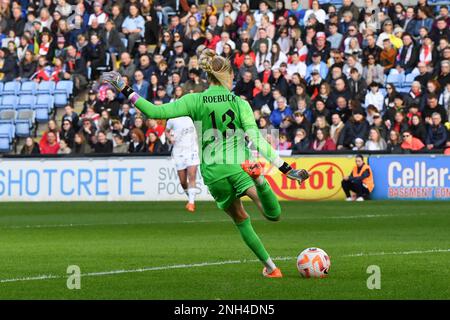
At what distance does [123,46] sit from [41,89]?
2.70 metres

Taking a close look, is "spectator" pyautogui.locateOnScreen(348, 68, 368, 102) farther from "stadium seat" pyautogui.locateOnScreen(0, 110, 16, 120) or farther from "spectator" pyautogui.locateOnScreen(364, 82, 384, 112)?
"stadium seat" pyautogui.locateOnScreen(0, 110, 16, 120)

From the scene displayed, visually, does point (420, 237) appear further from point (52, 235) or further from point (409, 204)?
point (409, 204)

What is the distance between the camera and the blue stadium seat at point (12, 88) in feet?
117

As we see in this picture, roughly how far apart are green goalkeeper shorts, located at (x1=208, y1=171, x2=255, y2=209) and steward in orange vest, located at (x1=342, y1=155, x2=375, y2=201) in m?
16.0

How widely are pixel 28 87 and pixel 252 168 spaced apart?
79.1 feet

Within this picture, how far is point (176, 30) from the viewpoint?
3478cm

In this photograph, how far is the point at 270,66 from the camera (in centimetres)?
3209

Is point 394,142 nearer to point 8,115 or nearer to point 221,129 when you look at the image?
point 8,115

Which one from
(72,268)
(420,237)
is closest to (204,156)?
(72,268)

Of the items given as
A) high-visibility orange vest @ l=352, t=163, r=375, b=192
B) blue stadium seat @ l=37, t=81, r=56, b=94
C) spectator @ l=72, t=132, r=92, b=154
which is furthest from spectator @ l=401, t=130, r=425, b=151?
blue stadium seat @ l=37, t=81, r=56, b=94

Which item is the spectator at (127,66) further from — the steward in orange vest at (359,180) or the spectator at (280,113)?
the steward in orange vest at (359,180)

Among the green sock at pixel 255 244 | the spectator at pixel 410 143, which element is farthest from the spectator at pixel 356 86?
the green sock at pixel 255 244

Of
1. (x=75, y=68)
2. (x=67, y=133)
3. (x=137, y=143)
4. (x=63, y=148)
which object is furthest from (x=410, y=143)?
(x=75, y=68)
